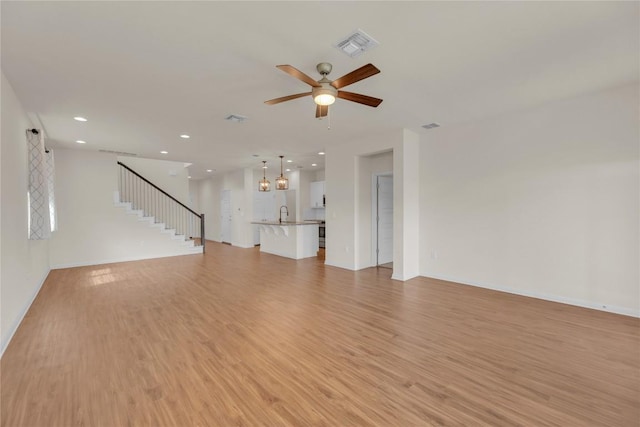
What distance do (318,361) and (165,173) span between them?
27.0ft

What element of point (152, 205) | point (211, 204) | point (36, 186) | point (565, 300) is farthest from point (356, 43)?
point (211, 204)

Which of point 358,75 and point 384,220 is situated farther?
point 384,220

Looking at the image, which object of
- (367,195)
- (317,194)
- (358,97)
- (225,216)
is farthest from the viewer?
(225,216)

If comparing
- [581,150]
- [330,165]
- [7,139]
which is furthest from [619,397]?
[7,139]

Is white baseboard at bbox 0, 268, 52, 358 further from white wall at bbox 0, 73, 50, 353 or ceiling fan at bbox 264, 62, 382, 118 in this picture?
ceiling fan at bbox 264, 62, 382, 118

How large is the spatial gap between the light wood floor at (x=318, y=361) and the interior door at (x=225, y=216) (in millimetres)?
6431

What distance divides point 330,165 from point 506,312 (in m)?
4.27

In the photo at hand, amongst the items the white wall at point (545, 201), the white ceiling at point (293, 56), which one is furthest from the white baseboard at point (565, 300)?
the white ceiling at point (293, 56)

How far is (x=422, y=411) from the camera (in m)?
1.88

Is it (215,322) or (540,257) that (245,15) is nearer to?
(215,322)

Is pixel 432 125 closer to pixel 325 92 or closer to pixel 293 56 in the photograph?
pixel 325 92

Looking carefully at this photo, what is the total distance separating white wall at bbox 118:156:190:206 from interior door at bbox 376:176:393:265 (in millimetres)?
6275

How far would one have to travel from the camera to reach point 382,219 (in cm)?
638

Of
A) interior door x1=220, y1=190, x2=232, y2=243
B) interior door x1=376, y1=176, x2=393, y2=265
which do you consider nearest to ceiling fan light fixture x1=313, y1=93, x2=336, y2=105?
interior door x1=376, y1=176, x2=393, y2=265
